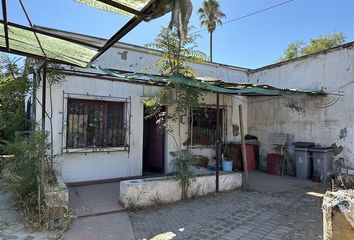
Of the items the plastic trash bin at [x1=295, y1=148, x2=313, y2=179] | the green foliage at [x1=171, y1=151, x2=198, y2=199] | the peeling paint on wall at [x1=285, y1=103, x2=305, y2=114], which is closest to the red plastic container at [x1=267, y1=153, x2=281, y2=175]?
the plastic trash bin at [x1=295, y1=148, x2=313, y2=179]

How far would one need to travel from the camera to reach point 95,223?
522cm

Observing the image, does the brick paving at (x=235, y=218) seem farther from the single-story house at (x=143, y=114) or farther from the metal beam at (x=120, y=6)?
the metal beam at (x=120, y=6)

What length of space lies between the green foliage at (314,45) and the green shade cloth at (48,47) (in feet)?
70.1

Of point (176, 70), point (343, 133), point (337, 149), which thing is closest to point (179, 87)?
point (176, 70)

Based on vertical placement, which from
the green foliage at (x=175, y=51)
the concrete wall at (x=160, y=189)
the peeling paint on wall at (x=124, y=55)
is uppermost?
the peeling paint on wall at (x=124, y=55)

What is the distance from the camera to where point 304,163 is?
366 inches

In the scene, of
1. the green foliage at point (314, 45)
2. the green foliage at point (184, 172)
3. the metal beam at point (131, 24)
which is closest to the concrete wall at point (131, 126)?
the green foliage at point (184, 172)

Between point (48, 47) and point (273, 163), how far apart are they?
8.35m

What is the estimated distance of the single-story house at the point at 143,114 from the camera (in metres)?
7.71

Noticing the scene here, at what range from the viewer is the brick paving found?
4.80m

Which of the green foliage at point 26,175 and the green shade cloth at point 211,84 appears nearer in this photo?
the green foliage at point 26,175

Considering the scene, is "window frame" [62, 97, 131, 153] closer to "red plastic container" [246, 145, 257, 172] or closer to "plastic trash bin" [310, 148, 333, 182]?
"red plastic container" [246, 145, 257, 172]

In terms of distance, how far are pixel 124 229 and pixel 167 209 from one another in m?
1.33

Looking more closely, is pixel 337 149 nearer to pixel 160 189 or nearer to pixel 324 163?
pixel 324 163
